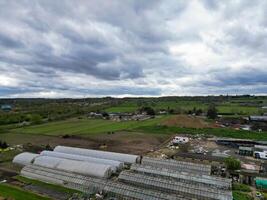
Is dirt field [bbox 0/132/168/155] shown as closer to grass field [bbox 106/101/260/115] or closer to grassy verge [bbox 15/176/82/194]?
grassy verge [bbox 15/176/82/194]

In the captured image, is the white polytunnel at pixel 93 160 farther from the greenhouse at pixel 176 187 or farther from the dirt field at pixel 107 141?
the dirt field at pixel 107 141

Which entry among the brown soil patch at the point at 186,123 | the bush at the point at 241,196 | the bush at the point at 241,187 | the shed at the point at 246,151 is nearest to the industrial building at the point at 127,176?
the bush at the point at 241,196

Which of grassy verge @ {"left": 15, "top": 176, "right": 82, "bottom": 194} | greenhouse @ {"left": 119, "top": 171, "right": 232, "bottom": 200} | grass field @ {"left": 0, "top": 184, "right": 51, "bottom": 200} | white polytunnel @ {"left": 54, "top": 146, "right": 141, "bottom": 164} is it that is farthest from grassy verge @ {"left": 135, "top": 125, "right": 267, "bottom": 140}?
grass field @ {"left": 0, "top": 184, "right": 51, "bottom": 200}

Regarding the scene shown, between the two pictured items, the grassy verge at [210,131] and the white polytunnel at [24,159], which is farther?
the grassy verge at [210,131]

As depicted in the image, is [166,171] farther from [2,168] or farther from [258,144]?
[258,144]

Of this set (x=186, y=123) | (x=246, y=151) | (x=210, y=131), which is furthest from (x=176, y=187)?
(x=186, y=123)

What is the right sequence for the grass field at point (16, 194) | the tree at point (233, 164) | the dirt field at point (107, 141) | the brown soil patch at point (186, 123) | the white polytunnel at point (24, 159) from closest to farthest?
the grass field at point (16, 194) < the tree at point (233, 164) < the white polytunnel at point (24, 159) < the dirt field at point (107, 141) < the brown soil patch at point (186, 123)

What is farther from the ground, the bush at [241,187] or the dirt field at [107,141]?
the dirt field at [107,141]
